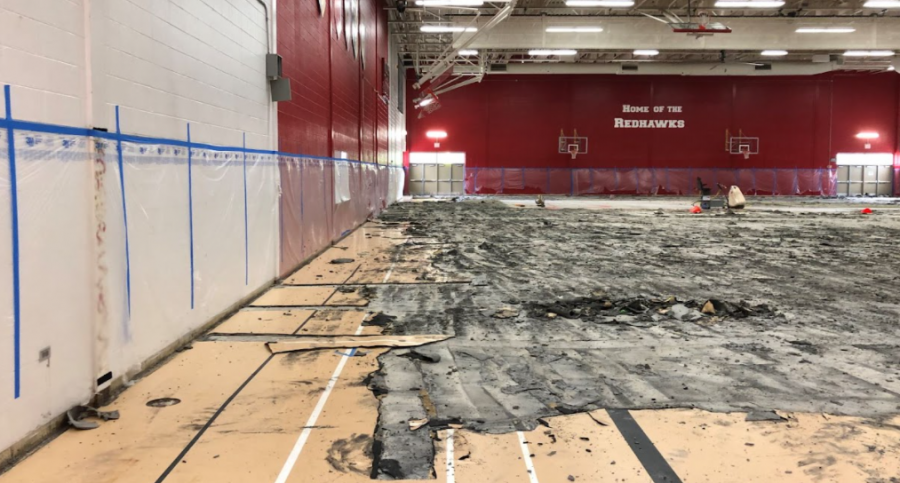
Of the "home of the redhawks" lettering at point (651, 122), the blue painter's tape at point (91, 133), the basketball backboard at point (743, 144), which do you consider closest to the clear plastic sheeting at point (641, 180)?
the basketball backboard at point (743, 144)

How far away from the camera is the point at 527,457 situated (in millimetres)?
3148

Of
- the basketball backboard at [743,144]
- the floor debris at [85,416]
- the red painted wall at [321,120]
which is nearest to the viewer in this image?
the floor debris at [85,416]

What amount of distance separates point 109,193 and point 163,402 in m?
1.40

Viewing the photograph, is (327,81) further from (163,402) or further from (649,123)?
(649,123)

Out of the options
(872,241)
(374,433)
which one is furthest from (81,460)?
(872,241)

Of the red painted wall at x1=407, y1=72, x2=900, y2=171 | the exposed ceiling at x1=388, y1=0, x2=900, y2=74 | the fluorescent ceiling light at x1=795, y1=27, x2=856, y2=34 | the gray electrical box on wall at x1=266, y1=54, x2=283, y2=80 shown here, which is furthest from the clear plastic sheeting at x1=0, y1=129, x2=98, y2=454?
the red painted wall at x1=407, y1=72, x2=900, y2=171

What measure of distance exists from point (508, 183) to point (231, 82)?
29.9 meters

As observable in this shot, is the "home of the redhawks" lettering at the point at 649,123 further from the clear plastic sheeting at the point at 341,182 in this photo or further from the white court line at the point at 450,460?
the white court line at the point at 450,460

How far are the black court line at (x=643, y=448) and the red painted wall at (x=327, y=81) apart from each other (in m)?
6.37

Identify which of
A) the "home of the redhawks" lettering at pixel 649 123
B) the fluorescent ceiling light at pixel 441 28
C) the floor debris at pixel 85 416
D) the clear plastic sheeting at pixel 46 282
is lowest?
the floor debris at pixel 85 416

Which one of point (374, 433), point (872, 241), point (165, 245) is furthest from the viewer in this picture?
point (872, 241)

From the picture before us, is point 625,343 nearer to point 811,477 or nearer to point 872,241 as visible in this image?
point 811,477

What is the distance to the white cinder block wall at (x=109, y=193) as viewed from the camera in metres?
3.22

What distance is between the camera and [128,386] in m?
4.21
